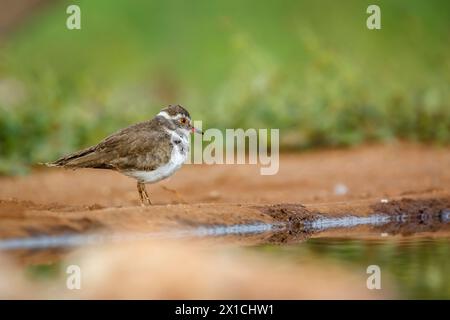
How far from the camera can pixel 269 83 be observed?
45.5ft

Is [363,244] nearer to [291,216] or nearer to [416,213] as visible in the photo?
[291,216]

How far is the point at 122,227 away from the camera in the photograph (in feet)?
24.3

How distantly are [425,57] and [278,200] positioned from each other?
5194 millimetres

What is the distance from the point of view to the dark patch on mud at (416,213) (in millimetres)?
8552

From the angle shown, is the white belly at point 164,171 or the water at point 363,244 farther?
the white belly at point 164,171

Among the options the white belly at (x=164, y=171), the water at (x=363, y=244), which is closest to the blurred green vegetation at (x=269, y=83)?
the white belly at (x=164, y=171)

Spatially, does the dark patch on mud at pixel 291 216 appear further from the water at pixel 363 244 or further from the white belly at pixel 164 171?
the white belly at pixel 164 171

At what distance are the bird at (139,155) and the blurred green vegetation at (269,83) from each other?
3.81 meters

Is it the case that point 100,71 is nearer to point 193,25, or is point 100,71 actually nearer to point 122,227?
point 193,25

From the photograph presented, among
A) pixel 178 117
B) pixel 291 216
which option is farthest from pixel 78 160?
pixel 291 216

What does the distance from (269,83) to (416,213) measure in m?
5.29

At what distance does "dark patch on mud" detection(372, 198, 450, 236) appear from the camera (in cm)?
855

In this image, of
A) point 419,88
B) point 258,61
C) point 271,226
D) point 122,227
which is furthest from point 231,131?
point 122,227

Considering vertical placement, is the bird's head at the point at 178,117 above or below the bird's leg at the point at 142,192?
above
